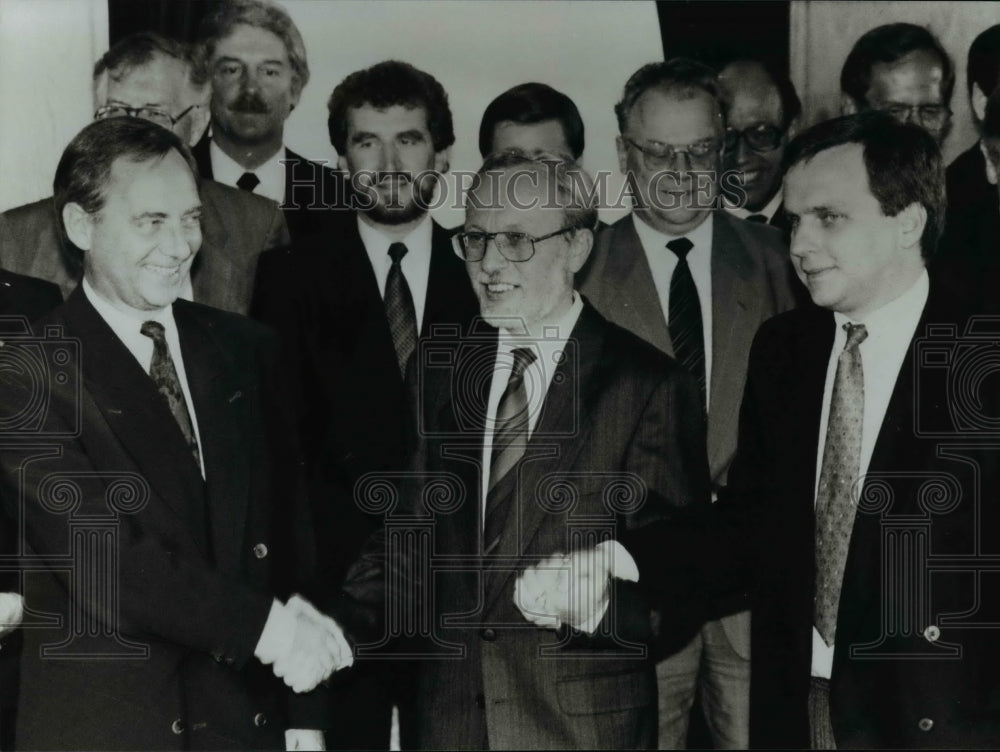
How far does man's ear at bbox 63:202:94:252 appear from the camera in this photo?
369cm

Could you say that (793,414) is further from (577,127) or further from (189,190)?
(189,190)

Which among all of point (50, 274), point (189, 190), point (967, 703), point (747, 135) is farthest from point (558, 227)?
point (967, 703)

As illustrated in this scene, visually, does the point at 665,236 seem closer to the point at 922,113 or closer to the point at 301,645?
the point at 922,113

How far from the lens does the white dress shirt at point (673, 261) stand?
3865 mm

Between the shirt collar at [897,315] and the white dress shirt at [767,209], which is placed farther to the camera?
the white dress shirt at [767,209]

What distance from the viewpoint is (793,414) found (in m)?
3.78

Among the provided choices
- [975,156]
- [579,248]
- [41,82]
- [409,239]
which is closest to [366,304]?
[409,239]

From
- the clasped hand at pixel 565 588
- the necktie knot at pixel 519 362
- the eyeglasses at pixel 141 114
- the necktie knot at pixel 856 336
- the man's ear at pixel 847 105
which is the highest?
the man's ear at pixel 847 105

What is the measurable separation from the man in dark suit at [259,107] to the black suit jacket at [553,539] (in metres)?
0.68

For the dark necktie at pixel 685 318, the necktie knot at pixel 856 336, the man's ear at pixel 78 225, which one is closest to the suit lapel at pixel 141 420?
the man's ear at pixel 78 225

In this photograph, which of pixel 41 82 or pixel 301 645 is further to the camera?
pixel 41 82

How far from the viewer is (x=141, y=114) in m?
3.85

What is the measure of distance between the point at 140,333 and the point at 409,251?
76cm

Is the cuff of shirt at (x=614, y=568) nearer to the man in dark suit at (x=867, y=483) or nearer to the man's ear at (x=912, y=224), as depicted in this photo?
the man in dark suit at (x=867, y=483)
